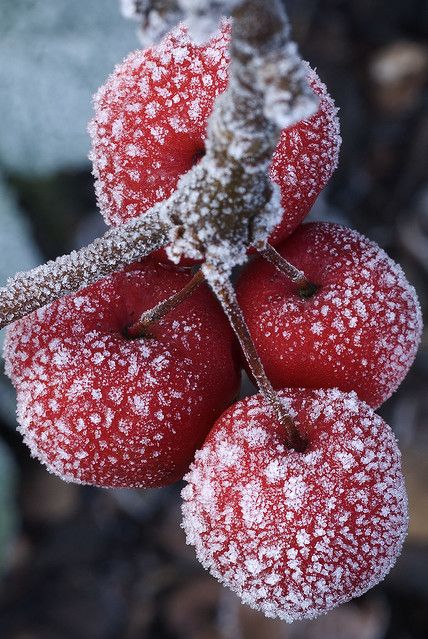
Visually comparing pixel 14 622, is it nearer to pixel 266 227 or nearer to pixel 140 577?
pixel 140 577

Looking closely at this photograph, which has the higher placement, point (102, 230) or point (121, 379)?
point (121, 379)

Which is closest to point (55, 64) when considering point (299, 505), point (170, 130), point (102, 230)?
point (102, 230)

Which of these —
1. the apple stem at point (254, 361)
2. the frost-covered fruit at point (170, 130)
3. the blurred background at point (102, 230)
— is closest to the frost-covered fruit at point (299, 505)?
the apple stem at point (254, 361)

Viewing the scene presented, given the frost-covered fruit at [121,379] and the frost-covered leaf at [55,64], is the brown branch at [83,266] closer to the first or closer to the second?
the frost-covered fruit at [121,379]

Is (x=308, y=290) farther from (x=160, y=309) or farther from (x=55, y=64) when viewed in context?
(x=55, y=64)

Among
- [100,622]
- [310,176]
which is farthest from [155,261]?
[100,622]
